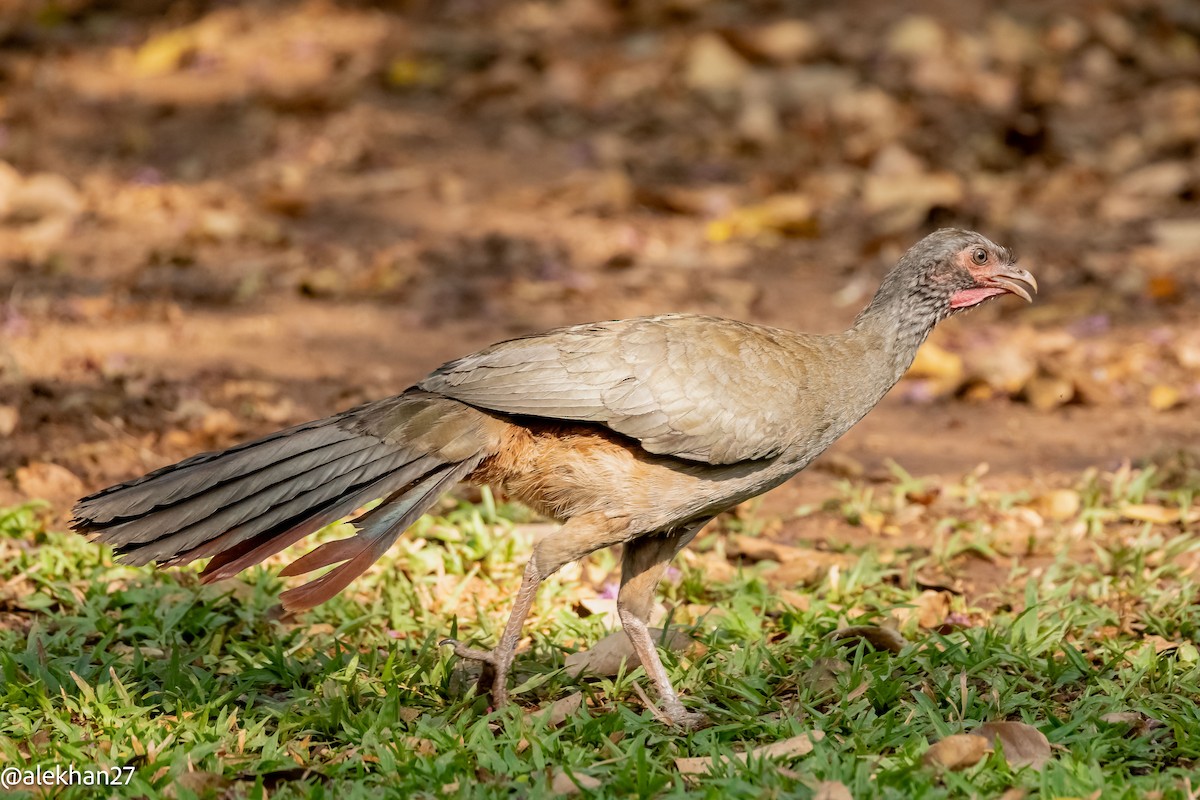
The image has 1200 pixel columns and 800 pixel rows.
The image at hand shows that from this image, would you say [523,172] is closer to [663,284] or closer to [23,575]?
[663,284]

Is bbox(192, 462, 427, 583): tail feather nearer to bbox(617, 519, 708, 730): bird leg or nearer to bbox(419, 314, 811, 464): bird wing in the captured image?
Result: bbox(419, 314, 811, 464): bird wing

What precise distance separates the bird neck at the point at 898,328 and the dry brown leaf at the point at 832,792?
5.03ft

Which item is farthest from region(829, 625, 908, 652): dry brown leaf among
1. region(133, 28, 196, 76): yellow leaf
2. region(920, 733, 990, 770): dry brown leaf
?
region(133, 28, 196, 76): yellow leaf

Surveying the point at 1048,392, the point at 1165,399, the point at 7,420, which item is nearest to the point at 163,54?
the point at 7,420

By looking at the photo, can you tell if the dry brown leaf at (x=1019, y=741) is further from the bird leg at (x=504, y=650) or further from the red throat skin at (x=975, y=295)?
the red throat skin at (x=975, y=295)

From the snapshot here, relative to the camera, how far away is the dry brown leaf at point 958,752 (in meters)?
3.63

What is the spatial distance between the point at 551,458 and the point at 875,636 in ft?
3.87

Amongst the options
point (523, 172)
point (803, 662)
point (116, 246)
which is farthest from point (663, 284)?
point (803, 662)

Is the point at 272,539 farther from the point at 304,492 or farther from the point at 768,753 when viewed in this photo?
the point at 768,753

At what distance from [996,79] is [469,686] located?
28.0 feet

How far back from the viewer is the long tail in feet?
12.9

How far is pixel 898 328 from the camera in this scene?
15.1ft

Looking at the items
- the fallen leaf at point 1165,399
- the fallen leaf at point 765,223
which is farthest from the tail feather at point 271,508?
the fallen leaf at point 765,223

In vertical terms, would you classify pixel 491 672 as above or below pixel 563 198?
below
